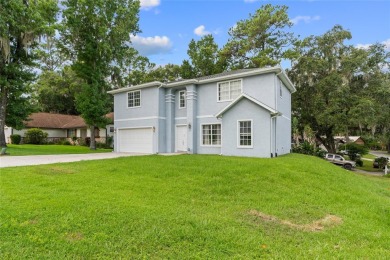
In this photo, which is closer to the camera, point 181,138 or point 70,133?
point 181,138

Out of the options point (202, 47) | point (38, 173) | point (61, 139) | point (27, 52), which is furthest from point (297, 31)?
point (61, 139)

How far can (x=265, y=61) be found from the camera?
27.4 meters

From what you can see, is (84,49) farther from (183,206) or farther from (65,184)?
(183,206)

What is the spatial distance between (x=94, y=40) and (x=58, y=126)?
19.0 m

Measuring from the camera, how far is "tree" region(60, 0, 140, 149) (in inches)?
845

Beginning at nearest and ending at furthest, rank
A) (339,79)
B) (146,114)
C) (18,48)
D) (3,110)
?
(146,114) → (3,110) → (18,48) → (339,79)

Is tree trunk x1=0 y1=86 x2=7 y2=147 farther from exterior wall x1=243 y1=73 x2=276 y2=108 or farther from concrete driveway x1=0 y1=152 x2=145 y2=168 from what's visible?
exterior wall x1=243 y1=73 x2=276 y2=108

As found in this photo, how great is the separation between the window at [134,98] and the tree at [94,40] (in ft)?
12.7

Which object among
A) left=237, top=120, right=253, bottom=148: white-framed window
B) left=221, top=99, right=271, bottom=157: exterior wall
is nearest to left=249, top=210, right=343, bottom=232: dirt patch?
left=221, top=99, right=271, bottom=157: exterior wall

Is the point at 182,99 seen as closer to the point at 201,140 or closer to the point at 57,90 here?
the point at 201,140

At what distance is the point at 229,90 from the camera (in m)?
15.9

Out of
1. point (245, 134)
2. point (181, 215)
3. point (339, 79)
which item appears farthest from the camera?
point (339, 79)

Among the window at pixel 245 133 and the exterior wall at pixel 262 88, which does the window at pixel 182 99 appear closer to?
the exterior wall at pixel 262 88

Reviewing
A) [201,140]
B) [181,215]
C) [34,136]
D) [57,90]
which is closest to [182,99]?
[201,140]
